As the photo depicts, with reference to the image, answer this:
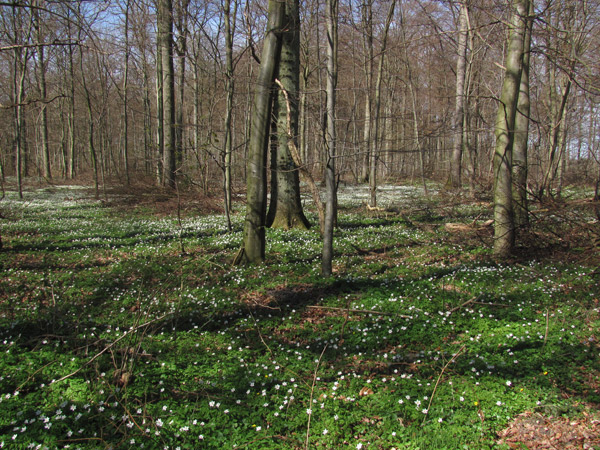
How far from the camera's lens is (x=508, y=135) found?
325 inches

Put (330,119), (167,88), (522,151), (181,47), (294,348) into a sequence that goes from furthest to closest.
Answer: (181,47)
(167,88)
(522,151)
(330,119)
(294,348)

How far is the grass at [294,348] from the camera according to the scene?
12.0 feet

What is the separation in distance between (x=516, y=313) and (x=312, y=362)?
336cm

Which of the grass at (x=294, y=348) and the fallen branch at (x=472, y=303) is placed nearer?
the grass at (x=294, y=348)

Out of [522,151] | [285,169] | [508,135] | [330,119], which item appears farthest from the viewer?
[285,169]

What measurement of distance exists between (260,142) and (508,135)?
5.58 m

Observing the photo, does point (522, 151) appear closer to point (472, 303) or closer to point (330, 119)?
point (472, 303)

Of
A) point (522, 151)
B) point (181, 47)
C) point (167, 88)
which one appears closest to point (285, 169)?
point (522, 151)

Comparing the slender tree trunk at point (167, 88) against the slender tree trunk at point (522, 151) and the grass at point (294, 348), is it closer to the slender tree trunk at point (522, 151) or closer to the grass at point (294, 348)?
the grass at point (294, 348)

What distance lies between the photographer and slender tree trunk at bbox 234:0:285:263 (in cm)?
838

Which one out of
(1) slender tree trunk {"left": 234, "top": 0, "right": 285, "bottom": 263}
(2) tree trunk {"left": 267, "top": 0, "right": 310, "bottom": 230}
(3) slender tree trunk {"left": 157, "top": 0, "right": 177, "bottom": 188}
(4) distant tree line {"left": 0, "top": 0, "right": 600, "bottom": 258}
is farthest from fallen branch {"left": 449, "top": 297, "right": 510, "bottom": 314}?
(3) slender tree trunk {"left": 157, "top": 0, "right": 177, "bottom": 188}

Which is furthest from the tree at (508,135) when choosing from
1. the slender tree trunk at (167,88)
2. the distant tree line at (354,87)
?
the slender tree trunk at (167,88)

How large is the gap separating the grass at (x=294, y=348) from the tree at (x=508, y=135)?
0.63 metres

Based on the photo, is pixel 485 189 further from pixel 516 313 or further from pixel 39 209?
pixel 39 209
